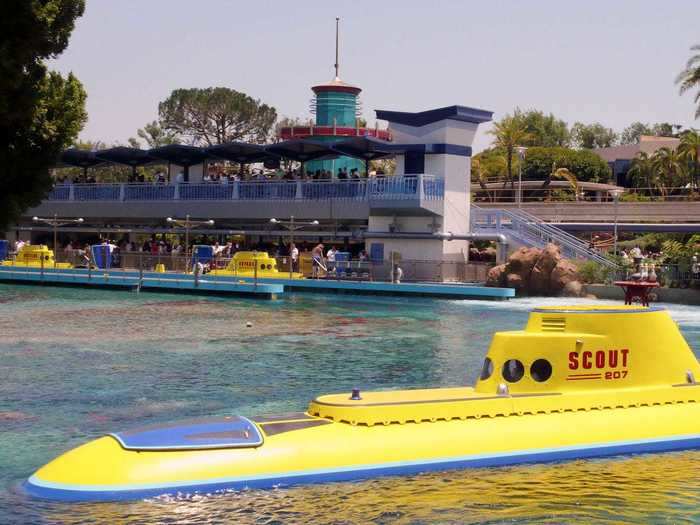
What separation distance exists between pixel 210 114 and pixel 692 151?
52217mm

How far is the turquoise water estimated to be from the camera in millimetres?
13203

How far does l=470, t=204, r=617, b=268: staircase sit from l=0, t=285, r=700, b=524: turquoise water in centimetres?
769

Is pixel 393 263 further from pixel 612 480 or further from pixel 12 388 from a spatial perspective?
pixel 612 480

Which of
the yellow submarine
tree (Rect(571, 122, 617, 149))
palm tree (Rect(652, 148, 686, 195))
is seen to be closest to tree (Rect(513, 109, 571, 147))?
tree (Rect(571, 122, 617, 149))

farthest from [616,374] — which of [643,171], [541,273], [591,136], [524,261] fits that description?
[591,136]

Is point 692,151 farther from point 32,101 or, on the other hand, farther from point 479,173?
point 32,101

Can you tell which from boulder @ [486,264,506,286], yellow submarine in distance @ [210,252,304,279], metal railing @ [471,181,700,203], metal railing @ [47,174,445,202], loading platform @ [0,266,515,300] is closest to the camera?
loading platform @ [0,266,515,300]

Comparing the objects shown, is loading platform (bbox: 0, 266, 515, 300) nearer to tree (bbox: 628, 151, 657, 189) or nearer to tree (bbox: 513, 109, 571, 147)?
tree (bbox: 628, 151, 657, 189)

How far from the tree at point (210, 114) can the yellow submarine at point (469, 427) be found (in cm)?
9376

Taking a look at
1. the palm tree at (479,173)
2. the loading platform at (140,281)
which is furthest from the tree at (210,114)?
the loading platform at (140,281)

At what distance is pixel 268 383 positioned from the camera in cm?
2341

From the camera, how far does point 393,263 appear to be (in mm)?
49094

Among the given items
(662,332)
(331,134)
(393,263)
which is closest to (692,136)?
(331,134)

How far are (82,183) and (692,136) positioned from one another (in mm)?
47701
